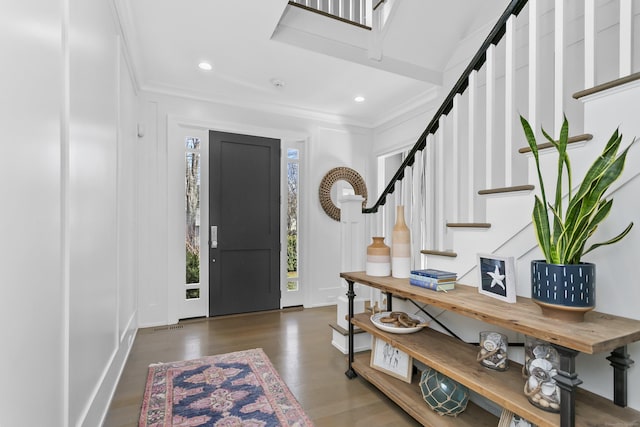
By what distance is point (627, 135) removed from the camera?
116 centimetres

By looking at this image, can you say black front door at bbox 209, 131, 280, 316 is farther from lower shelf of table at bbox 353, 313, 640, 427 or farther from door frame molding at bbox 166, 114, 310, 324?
lower shelf of table at bbox 353, 313, 640, 427

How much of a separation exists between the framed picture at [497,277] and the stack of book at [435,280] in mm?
149

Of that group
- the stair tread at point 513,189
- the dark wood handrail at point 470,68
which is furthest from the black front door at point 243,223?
the stair tread at point 513,189

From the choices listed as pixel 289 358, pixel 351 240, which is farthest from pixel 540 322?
pixel 289 358

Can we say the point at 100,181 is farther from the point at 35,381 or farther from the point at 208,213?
the point at 208,213

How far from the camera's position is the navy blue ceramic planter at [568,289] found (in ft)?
3.59

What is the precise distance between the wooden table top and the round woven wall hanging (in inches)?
106

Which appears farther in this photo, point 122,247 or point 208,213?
point 208,213

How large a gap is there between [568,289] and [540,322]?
0.49ft

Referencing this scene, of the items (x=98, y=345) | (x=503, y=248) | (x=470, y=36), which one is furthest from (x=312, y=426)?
(x=470, y=36)

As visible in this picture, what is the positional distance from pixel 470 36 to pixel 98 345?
151 inches

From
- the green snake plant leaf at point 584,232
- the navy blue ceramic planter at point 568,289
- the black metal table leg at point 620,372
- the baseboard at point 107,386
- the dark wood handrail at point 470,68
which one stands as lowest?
the baseboard at point 107,386

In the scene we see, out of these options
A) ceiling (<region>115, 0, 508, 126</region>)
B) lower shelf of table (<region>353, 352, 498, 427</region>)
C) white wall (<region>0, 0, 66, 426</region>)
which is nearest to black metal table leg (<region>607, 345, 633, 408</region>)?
lower shelf of table (<region>353, 352, 498, 427</region>)

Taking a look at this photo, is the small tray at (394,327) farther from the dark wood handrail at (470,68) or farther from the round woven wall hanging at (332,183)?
the round woven wall hanging at (332,183)
